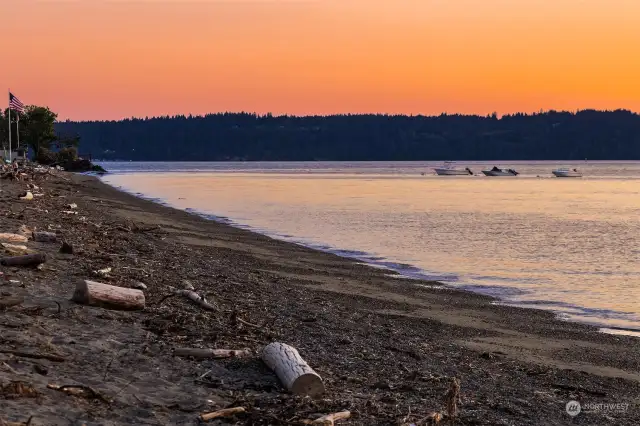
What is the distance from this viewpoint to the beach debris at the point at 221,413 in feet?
22.5

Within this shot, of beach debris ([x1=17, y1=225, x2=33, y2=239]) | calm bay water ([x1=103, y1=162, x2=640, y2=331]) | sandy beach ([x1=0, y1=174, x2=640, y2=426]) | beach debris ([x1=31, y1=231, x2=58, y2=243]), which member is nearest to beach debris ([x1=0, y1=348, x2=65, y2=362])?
sandy beach ([x1=0, y1=174, x2=640, y2=426])

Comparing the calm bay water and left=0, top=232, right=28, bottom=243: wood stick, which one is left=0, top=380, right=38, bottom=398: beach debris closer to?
left=0, top=232, right=28, bottom=243: wood stick

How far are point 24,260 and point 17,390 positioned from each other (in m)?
6.36

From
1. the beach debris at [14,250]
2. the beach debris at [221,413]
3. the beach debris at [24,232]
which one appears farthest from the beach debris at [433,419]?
the beach debris at [24,232]

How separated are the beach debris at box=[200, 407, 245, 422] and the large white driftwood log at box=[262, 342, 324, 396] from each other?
2.80 feet

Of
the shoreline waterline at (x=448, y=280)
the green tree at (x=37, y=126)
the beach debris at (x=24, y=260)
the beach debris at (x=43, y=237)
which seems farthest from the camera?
the green tree at (x=37, y=126)

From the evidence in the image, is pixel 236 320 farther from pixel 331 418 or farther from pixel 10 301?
pixel 331 418

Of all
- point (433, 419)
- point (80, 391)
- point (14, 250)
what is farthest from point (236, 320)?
point (14, 250)

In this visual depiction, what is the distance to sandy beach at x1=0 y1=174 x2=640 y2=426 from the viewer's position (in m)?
7.21

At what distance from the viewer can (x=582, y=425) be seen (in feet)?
26.3

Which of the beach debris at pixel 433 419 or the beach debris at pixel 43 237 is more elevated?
the beach debris at pixel 43 237

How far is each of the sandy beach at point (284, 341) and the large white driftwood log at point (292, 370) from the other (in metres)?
0.14

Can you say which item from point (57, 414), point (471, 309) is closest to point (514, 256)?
point (471, 309)

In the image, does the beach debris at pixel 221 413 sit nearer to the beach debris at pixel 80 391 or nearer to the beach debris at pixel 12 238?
the beach debris at pixel 80 391
